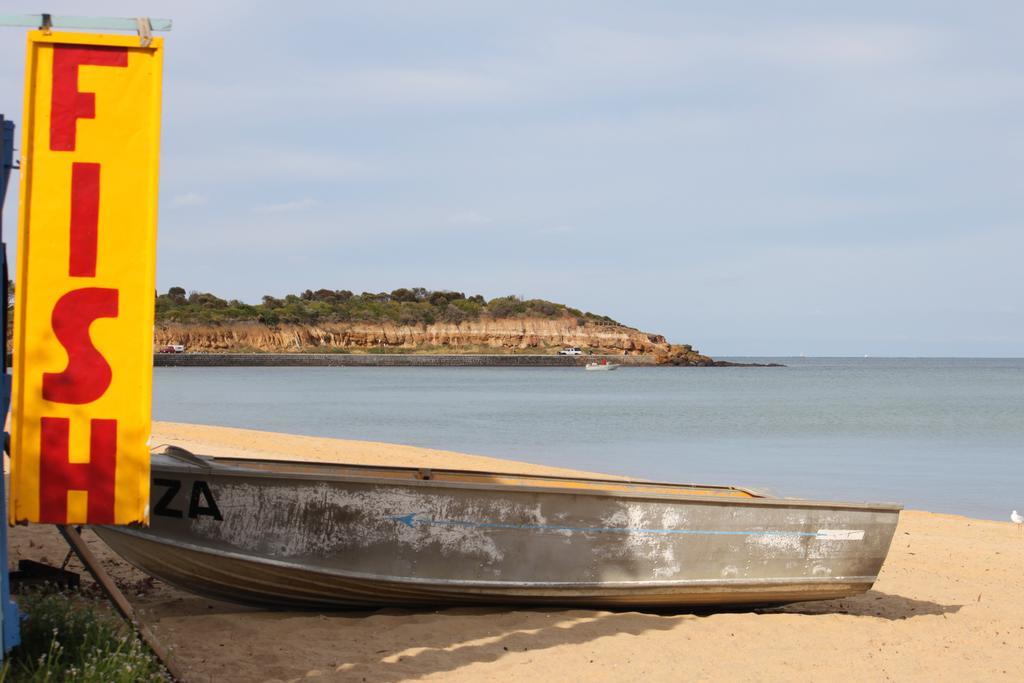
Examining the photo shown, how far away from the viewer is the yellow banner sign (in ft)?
15.5

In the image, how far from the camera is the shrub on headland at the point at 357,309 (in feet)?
468

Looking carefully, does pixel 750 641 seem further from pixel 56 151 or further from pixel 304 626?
pixel 56 151

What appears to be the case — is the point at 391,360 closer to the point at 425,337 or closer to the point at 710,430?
the point at 425,337

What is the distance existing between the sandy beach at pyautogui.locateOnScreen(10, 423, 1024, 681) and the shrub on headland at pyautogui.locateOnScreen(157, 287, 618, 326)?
444ft

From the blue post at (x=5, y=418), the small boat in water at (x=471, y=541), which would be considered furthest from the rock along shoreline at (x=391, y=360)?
the blue post at (x=5, y=418)

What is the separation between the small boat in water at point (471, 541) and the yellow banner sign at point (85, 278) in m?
2.30

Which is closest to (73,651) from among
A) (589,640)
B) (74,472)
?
(74,472)

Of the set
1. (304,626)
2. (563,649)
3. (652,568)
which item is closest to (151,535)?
(304,626)

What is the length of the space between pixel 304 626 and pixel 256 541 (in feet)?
2.35

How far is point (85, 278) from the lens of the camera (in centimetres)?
475

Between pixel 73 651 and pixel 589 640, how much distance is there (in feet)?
11.3

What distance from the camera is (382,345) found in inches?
5910

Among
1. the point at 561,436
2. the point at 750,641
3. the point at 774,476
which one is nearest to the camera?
the point at 750,641

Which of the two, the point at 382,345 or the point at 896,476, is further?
the point at 382,345
